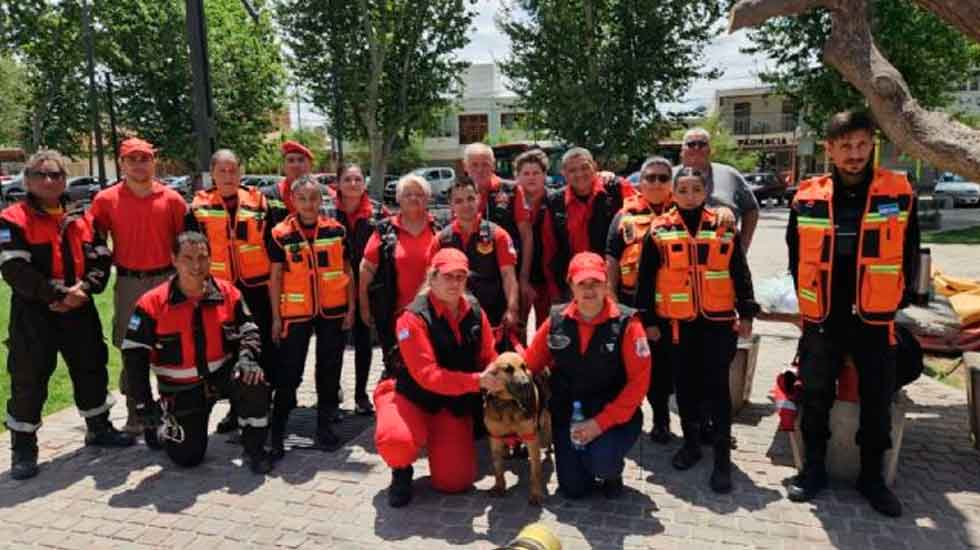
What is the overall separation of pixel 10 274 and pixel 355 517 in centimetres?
271

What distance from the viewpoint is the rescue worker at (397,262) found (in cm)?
485

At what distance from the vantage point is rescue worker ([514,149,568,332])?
525 cm

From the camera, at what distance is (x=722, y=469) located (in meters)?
4.11

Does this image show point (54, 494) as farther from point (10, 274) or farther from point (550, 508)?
point (550, 508)

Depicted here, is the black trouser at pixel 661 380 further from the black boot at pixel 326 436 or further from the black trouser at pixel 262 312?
the black trouser at pixel 262 312

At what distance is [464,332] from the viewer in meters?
4.18

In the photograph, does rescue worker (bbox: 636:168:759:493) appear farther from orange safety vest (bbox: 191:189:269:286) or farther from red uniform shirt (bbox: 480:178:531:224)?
orange safety vest (bbox: 191:189:269:286)

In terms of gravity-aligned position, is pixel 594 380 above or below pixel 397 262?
below

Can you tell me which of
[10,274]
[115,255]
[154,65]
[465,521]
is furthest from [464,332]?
[154,65]

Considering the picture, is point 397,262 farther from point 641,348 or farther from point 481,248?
point 641,348

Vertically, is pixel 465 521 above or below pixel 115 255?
below

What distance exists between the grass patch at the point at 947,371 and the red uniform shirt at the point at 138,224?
6275 mm

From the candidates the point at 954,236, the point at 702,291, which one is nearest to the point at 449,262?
the point at 702,291

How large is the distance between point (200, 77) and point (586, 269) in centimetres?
495
